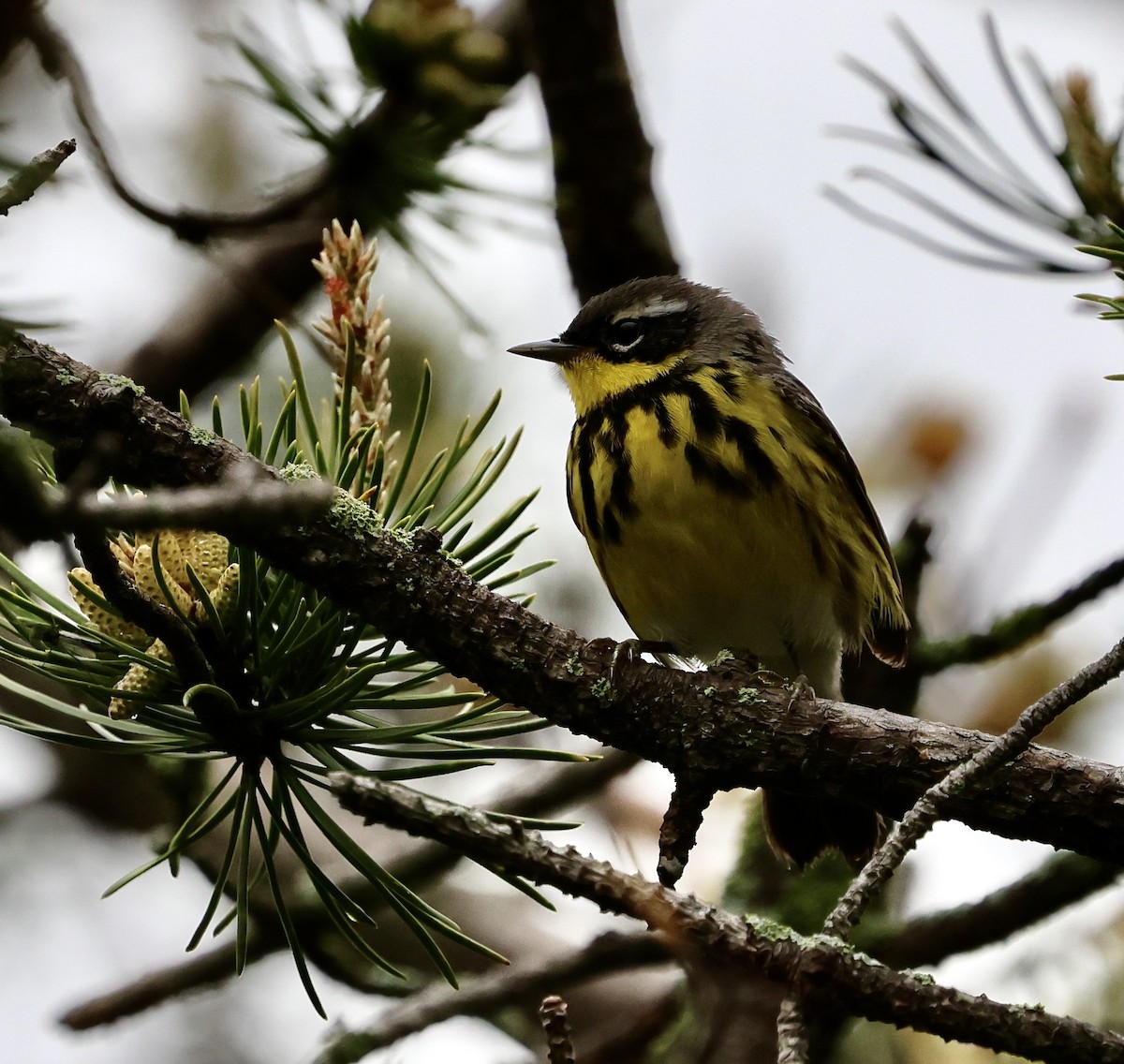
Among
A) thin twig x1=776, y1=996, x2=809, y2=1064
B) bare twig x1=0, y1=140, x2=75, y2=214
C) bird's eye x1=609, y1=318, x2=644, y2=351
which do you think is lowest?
thin twig x1=776, y1=996, x2=809, y2=1064

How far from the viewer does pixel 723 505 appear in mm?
3434

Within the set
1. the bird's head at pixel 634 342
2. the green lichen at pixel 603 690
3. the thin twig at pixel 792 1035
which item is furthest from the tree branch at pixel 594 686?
the bird's head at pixel 634 342

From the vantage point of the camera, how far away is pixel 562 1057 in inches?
57.3

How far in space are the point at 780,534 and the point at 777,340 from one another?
124 centimetres

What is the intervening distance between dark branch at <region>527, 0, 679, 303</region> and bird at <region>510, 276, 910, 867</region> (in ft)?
0.72

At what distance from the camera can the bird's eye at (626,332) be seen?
405cm

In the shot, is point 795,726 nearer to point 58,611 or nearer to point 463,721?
point 463,721

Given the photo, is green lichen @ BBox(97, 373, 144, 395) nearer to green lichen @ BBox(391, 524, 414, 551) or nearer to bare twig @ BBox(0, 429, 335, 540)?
green lichen @ BBox(391, 524, 414, 551)

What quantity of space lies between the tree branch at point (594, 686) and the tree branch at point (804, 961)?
0.91 feet

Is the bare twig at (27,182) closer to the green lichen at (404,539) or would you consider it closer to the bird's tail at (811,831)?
the green lichen at (404,539)

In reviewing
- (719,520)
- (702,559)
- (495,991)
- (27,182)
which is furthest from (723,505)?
(27,182)

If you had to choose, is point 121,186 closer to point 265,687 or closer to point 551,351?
point 265,687

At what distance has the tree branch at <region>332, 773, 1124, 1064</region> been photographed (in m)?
1.58

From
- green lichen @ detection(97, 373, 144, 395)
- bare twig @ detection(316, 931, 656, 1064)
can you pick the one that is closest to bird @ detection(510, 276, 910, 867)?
bare twig @ detection(316, 931, 656, 1064)
